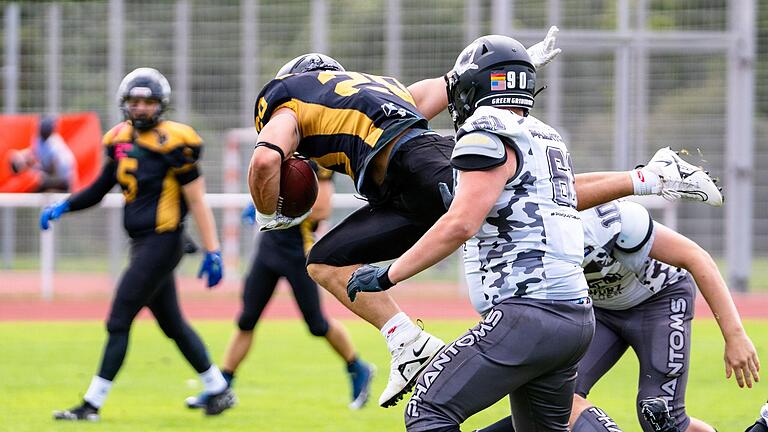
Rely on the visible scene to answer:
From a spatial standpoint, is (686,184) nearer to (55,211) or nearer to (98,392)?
(98,392)

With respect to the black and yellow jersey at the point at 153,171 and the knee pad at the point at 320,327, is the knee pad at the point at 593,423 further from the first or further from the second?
the black and yellow jersey at the point at 153,171

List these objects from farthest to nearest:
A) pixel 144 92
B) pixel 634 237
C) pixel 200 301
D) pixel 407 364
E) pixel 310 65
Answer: pixel 200 301 → pixel 144 92 → pixel 310 65 → pixel 634 237 → pixel 407 364

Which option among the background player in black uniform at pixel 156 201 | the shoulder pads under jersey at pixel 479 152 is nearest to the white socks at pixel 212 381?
the background player in black uniform at pixel 156 201

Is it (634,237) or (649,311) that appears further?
(649,311)

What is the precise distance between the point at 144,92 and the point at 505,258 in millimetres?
3958

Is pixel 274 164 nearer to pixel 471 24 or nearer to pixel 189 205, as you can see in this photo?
pixel 189 205

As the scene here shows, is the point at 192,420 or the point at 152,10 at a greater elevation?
the point at 152,10

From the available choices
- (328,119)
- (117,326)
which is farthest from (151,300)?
(328,119)

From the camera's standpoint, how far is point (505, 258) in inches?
174

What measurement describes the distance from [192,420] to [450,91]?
363cm

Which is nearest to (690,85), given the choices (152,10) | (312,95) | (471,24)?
(471,24)

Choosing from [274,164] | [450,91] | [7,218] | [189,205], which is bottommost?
[7,218]

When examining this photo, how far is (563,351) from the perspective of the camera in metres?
4.39

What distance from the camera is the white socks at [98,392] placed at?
7508 mm
